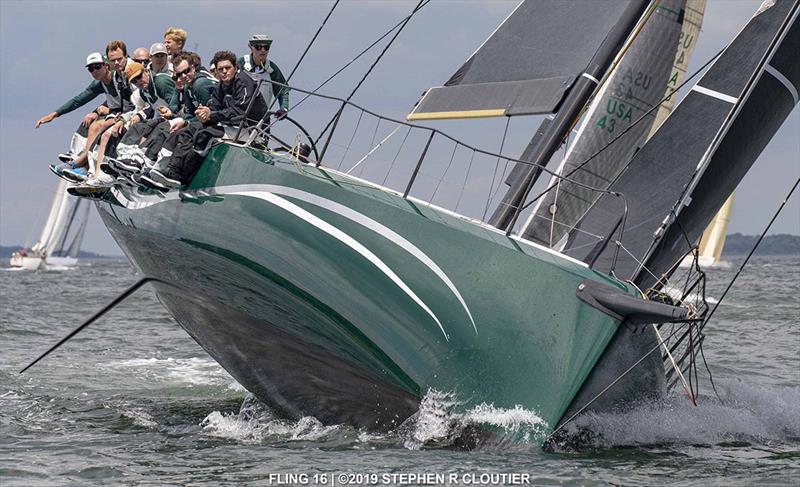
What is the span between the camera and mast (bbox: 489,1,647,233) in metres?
7.39

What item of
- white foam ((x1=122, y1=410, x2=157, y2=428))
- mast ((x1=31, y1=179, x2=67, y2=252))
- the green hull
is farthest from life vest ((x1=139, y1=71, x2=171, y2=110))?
mast ((x1=31, y1=179, x2=67, y2=252))

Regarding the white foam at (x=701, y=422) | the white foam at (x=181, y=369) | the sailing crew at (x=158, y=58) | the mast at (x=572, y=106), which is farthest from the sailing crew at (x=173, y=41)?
the white foam at (x=701, y=422)

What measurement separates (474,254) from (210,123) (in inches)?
81.7

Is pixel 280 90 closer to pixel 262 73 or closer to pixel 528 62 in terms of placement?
pixel 262 73

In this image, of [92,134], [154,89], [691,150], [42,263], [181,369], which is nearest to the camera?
[691,150]

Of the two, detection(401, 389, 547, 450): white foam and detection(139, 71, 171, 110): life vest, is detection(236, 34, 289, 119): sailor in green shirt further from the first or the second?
detection(401, 389, 547, 450): white foam

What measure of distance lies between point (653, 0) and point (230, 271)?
363 centimetres

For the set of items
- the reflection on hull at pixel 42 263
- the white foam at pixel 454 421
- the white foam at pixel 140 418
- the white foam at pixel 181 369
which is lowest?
the reflection on hull at pixel 42 263

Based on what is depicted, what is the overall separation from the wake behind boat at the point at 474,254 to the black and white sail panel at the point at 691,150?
15 millimetres

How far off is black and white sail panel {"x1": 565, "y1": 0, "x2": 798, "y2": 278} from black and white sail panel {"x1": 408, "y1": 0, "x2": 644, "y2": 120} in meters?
0.88

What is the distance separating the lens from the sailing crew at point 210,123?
7.31m

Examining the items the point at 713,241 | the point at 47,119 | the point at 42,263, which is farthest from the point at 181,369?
the point at 42,263

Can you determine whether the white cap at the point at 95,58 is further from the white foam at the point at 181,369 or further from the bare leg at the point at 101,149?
the white foam at the point at 181,369

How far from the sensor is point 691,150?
25.5ft
